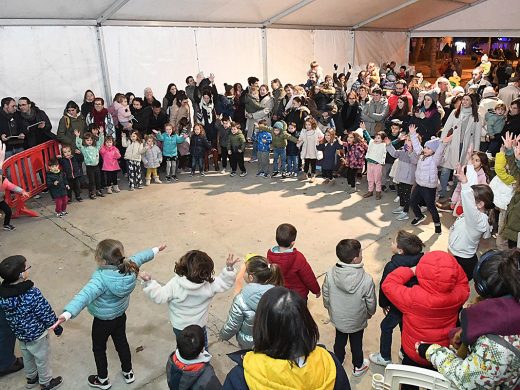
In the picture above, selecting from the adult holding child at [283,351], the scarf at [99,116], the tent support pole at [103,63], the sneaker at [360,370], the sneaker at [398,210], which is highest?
the tent support pole at [103,63]

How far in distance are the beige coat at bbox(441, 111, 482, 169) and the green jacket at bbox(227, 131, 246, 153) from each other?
12.0 ft

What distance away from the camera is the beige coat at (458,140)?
7129 mm

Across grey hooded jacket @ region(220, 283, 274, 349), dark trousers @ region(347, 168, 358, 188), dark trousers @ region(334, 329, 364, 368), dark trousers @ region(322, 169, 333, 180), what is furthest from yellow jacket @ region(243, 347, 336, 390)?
dark trousers @ region(322, 169, 333, 180)

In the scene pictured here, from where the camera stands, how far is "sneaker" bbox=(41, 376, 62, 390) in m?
3.62

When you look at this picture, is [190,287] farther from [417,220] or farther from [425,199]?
[417,220]

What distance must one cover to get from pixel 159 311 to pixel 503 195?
4055mm

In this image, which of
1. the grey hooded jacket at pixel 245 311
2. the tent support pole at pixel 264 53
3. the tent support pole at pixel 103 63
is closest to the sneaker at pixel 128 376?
the grey hooded jacket at pixel 245 311

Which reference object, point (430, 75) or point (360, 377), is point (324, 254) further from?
point (430, 75)

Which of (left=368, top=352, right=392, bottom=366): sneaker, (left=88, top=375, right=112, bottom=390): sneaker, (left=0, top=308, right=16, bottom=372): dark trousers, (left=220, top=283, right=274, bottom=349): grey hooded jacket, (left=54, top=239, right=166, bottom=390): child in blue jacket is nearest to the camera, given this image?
(left=220, top=283, right=274, bottom=349): grey hooded jacket

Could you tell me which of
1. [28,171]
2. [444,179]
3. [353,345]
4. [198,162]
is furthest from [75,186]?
[444,179]

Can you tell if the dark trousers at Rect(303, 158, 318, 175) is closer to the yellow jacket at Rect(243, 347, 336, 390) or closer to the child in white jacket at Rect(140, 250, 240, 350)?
the child in white jacket at Rect(140, 250, 240, 350)

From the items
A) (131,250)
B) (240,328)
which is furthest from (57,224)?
(240,328)

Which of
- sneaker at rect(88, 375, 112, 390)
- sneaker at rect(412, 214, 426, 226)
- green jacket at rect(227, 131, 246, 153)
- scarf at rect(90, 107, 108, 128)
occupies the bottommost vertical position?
sneaker at rect(88, 375, 112, 390)

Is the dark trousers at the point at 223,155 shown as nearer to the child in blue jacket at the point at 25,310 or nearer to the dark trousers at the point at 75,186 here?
the dark trousers at the point at 75,186
